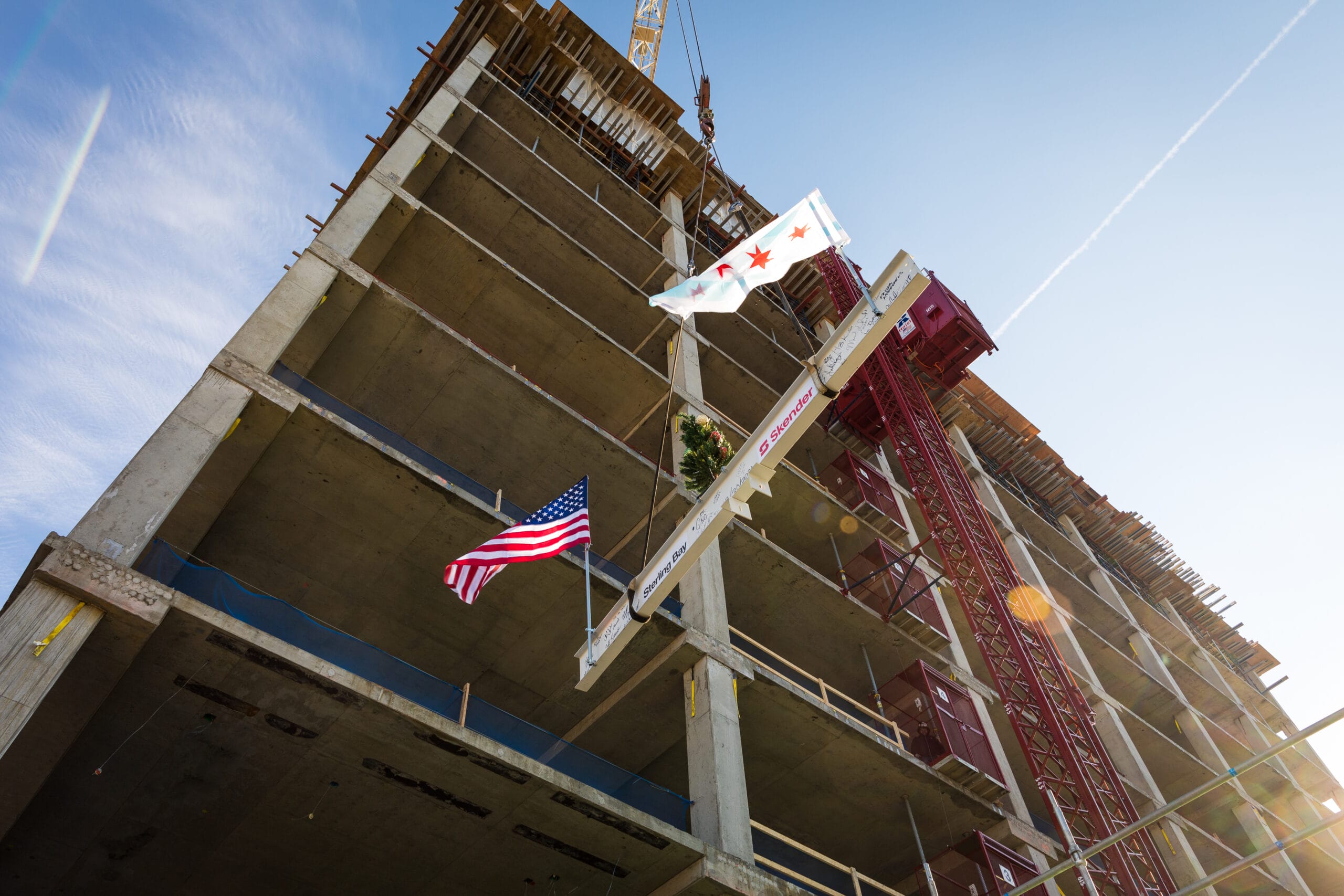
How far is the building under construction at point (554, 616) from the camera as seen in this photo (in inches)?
436

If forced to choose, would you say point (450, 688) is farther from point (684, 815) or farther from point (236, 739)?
point (684, 815)

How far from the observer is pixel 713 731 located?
1438 centimetres

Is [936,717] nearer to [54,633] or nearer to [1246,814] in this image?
[54,633]

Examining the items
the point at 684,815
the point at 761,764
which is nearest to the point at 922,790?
the point at 761,764

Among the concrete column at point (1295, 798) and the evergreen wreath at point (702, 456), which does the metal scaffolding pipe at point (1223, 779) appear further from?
the concrete column at point (1295, 798)

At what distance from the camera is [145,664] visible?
1044cm

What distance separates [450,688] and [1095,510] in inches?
1520

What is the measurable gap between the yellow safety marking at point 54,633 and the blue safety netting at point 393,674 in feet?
3.28

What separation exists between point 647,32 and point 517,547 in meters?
58.7

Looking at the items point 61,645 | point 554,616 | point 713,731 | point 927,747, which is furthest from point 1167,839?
point 61,645

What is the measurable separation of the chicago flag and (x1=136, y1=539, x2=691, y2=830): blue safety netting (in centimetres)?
607

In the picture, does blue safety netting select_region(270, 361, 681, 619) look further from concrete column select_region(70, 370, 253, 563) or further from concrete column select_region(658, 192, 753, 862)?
concrete column select_region(70, 370, 253, 563)

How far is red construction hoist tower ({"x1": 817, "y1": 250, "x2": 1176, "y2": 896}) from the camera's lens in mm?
20266

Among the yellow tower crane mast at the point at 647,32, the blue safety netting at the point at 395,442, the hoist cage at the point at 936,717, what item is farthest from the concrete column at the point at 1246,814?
the yellow tower crane mast at the point at 647,32
